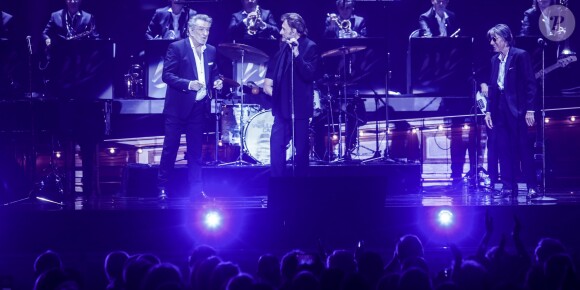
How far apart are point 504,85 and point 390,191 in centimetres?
194

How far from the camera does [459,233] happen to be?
761 centimetres

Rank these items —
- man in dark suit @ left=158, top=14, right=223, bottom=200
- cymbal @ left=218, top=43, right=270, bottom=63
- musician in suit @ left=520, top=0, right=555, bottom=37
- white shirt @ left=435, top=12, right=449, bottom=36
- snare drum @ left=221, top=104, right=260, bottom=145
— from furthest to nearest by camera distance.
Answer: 1. musician in suit @ left=520, top=0, right=555, bottom=37
2. white shirt @ left=435, top=12, right=449, bottom=36
3. snare drum @ left=221, top=104, right=260, bottom=145
4. cymbal @ left=218, top=43, right=270, bottom=63
5. man in dark suit @ left=158, top=14, right=223, bottom=200

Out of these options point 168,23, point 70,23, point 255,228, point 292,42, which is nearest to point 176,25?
point 168,23

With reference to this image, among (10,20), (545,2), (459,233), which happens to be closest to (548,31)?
(545,2)

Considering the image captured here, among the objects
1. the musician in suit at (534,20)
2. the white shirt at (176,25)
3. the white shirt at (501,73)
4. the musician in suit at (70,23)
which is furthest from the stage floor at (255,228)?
the musician in suit at (534,20)

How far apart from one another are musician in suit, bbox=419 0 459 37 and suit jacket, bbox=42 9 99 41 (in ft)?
17.0

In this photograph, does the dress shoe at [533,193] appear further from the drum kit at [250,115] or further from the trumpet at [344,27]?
the trumpet at [344,27]

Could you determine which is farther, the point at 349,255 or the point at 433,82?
the point at 433,82

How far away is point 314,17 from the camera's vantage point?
45.9 ft

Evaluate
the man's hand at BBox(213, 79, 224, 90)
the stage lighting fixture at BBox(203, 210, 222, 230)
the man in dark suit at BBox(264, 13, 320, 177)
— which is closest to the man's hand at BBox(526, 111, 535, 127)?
the man in dark suit at BBox(264, 13, 320, 177)

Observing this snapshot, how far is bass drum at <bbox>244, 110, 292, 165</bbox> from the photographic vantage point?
411 inches

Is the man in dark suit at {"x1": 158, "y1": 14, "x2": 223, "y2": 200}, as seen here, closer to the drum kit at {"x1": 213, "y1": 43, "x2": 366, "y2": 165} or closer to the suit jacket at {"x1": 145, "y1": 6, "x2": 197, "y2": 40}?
the drum kit at {"x1": 213, "y1": 43, "x2": 366, "y2": 165}

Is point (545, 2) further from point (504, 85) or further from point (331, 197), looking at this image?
point (331, 197)

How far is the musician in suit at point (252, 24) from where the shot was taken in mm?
12086
